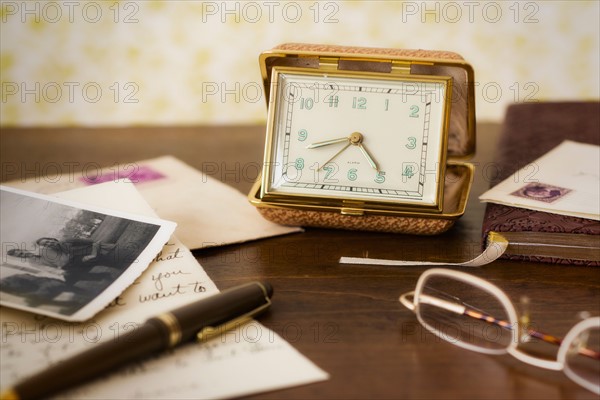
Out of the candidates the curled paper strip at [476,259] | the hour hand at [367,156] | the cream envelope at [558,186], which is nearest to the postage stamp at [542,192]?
the cream envelope at [558,186]

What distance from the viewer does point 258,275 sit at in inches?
36.5

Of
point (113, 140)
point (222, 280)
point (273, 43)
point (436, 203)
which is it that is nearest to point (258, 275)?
point (222, 280)

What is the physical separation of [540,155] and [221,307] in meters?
0.69

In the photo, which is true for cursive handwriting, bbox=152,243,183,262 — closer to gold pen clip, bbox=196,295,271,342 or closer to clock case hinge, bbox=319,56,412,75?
gold pen clip, bbox=196,295,271,342

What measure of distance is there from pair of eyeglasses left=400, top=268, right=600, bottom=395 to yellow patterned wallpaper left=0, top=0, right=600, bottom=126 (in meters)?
1.06

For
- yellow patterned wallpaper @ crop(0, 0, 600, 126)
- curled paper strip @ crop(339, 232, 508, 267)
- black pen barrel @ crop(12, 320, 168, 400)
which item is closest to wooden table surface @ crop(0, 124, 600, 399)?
curled paper strip @ crop(339, 232, 508, 267)

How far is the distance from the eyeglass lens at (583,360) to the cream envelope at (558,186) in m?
0.29

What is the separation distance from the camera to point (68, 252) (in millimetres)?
900

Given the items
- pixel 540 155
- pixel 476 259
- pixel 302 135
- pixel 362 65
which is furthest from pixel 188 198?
pixel 540 155

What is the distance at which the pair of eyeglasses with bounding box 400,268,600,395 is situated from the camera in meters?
0.71

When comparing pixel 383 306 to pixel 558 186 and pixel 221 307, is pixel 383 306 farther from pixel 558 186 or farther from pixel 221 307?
pixel 558 186

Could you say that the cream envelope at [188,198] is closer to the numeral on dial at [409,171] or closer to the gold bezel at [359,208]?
the gold bezel at [359,208]

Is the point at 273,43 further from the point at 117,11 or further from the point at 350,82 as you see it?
the point at 350,82

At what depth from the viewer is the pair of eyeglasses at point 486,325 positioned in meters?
0.71
